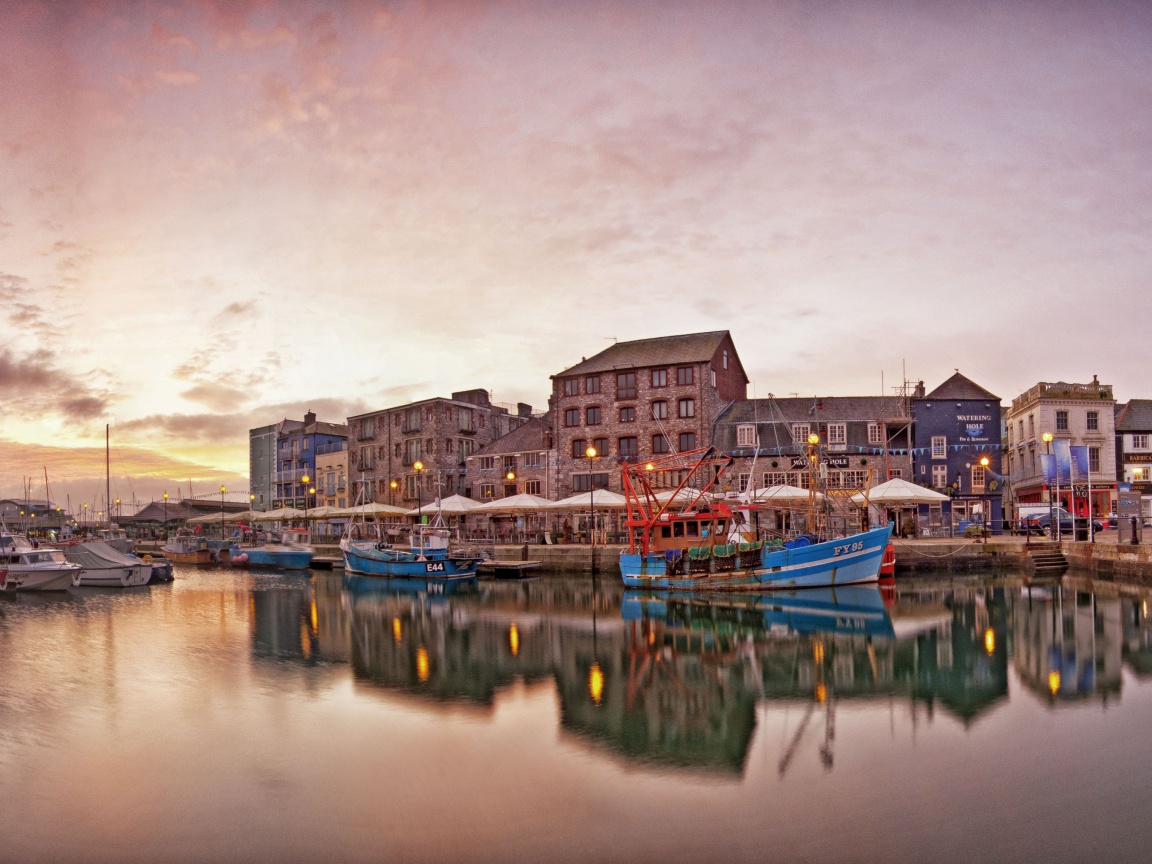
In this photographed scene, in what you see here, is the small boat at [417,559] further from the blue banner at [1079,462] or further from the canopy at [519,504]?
the blue banner at [1079,462]

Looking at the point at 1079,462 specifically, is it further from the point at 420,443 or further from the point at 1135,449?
the point at 420,443

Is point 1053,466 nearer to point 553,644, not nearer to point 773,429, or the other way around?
point 773,429

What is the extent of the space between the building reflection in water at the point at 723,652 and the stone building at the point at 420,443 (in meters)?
31.0

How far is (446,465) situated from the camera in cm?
6631


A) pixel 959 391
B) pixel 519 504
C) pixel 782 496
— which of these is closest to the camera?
pixel 782 496

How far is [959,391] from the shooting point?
5212 cm

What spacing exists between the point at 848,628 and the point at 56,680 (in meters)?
21.6

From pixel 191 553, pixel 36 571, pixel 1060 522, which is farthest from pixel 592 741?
pixel 191 553

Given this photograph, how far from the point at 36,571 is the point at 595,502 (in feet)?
94.3

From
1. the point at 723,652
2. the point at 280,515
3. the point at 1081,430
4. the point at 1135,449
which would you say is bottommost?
the point at 723,652

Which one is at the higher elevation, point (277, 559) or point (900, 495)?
point (900, 495)

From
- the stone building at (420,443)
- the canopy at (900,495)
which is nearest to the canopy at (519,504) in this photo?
the stone building at (420,443)

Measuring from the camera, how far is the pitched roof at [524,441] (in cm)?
6044

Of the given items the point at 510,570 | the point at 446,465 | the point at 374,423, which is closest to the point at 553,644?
the point at 510,570
